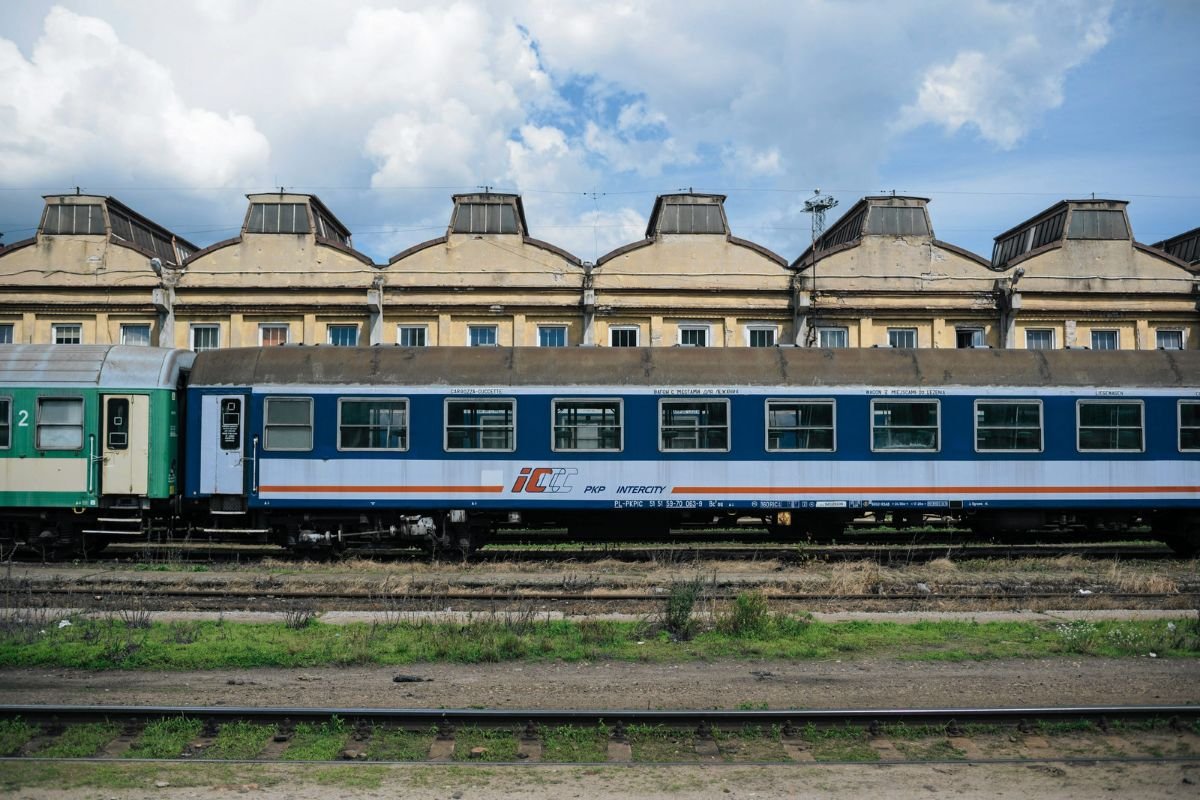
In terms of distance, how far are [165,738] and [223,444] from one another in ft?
31.8

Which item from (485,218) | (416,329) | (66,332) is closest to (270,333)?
(416,329)

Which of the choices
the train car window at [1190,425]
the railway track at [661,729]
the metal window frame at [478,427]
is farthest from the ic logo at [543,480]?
the train car window at [1190,425]

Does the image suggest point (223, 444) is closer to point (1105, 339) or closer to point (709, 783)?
point (709, 783)

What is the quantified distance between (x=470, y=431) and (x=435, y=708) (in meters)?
8.46

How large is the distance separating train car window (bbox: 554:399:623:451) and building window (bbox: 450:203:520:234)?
45.8 ft

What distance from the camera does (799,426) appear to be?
16312 millimetres

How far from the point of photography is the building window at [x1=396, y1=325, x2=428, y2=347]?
27.9m

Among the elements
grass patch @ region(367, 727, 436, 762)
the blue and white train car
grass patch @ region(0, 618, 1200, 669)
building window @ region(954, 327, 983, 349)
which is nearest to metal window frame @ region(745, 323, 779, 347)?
building window @ region(954, 327, 983, 349)

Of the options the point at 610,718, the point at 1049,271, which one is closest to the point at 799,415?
the point at 610,718

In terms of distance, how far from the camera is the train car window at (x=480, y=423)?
16.1m

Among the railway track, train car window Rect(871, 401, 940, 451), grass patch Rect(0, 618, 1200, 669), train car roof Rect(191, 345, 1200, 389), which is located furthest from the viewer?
→ train car window Rect(871, 401, 940, 451)

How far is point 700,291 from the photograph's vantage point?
28.2m

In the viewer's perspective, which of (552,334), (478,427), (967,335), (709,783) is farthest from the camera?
(967,335)

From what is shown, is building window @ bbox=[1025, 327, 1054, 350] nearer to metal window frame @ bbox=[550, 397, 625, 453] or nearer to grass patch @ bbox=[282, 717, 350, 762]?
metal window frame @ bbox=[550, 397, 625, 453]
